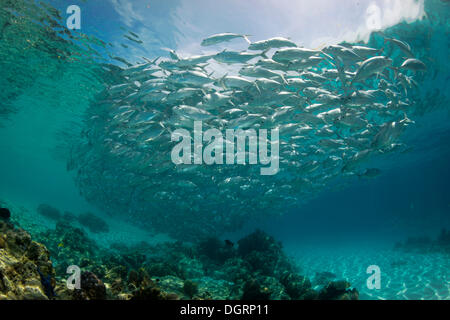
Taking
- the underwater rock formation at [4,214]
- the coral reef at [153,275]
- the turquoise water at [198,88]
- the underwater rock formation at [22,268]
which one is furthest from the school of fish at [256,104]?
the underwater rock formation at [22,268]

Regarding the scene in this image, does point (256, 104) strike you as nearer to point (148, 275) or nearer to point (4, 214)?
point (148, 275)

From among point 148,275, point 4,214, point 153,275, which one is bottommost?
point 153,275

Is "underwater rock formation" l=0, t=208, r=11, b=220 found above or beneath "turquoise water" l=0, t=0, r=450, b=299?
beneath

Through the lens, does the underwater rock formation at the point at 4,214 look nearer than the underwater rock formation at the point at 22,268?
No

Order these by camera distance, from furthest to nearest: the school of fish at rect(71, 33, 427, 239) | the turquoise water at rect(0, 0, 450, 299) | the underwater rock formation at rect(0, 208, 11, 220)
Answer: the turquoise water at rect(0, 0, 450, 299) → the school of fish at rect(71, 33, 427, 239) → the underwater rock formation at rect(0, 208, 11, 220)

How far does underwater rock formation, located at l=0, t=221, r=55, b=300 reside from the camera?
2533 mm

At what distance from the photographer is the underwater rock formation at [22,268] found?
2.53 meters

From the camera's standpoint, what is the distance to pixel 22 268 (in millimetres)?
2947

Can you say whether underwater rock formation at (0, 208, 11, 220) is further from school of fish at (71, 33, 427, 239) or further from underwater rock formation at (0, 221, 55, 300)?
school of fish at (71, 33, 427, 239)

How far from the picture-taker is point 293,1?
9.02 meters

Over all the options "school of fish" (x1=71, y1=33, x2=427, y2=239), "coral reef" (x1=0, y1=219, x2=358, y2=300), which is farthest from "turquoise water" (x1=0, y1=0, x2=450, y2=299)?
"coral reef" (x1=0, y1=219, x2=358, y2=300)

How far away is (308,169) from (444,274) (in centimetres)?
864

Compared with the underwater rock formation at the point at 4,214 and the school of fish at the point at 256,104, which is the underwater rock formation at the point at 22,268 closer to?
the underwater rock formation at the point at 4,214

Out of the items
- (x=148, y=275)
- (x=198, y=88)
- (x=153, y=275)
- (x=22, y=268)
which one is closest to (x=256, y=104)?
(x=198, y=88)
